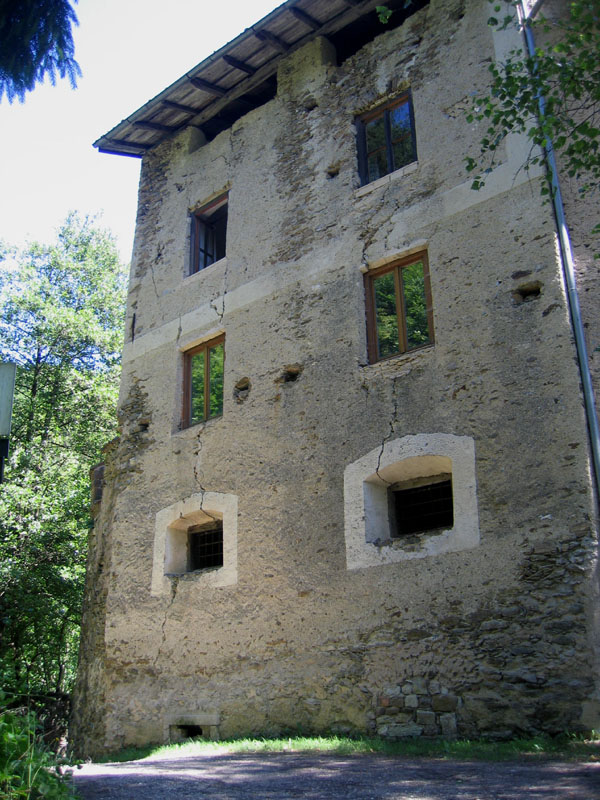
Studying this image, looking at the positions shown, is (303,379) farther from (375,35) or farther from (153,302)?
(375,35)

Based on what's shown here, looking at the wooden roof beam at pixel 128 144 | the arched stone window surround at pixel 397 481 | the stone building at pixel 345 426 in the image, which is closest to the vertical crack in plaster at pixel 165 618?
the stone building at pixel 345 426

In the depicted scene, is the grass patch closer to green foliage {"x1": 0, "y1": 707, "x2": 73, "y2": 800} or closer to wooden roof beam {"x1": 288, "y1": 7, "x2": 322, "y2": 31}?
green foliage {"x1": 0, "y1": 707, "x2": 73, "y2": 800}

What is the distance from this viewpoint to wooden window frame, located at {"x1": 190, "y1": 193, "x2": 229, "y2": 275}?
11.6m

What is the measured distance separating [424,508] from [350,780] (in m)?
3.33

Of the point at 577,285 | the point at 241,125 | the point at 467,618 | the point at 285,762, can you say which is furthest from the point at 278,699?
the point at 241,125

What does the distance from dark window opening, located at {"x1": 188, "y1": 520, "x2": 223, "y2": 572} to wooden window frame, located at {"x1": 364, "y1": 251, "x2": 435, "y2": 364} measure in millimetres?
3036

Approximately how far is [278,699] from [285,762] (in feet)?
6.00

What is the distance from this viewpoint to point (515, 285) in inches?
305

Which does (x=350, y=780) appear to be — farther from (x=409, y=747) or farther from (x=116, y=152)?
(x=116, y=152)

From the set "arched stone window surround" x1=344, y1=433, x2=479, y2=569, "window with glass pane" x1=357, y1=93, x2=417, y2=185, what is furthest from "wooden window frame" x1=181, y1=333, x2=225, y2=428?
"window with glass pane" x1=357, y1=93, x2=417, y2=185

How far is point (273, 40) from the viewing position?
428 inches

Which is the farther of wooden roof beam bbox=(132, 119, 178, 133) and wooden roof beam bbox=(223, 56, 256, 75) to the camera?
wooden roof beam bbox=(132, 119, 178, 133)

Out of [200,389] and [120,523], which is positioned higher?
[200,389]

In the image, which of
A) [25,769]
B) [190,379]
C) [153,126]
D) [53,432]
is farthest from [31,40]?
[53,432]
